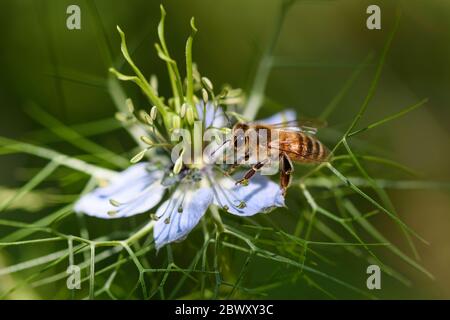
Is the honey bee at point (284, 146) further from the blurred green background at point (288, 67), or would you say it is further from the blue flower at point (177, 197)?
the blurred green background at point (288, 67)

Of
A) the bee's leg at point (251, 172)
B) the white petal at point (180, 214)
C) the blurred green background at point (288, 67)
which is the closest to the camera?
the white petal at point (180, 214)

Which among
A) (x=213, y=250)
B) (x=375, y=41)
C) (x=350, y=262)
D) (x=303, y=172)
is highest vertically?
(x=375, y=41)

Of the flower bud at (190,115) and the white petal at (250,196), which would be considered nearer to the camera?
the white petal at (250,196)

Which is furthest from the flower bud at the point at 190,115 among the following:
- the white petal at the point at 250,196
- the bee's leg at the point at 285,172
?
the bee's leg at the point at 285,172

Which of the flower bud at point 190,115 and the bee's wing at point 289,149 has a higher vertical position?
the flower bud at point 190,115

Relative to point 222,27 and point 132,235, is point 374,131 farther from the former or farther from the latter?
point 132,235

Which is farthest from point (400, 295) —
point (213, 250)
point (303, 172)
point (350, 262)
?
point (213, 250)

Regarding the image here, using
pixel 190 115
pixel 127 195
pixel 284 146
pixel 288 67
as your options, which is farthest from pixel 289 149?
pixel 288 67

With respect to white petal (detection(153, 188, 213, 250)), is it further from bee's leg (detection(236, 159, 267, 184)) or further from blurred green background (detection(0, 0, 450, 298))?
blurred green background (detection(0, 0, 450, 298))
